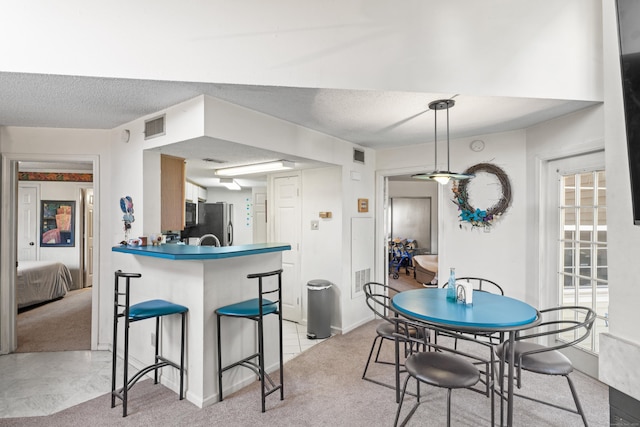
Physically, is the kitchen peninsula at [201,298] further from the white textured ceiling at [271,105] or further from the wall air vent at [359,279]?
the wall air vent at [359,279]

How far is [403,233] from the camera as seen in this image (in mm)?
8547

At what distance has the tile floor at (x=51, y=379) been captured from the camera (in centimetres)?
242

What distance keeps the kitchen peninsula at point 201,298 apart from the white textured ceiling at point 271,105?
1.12 metres

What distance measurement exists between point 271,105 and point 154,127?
1093mm

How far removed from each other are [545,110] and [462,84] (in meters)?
0.97

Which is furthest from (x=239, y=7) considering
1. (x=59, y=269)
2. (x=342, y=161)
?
(x=59, y=269)

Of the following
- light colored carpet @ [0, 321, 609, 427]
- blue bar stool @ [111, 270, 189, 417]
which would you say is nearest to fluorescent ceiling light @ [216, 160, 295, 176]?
blue bar stool @ [111, 270, 189, 417]

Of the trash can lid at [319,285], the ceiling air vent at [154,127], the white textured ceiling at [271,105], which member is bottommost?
the trash can lid at [319,285]

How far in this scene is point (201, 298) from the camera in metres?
2.43

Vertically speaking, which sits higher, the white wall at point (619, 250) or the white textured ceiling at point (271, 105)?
the white textured ceiling at point (271, 105)

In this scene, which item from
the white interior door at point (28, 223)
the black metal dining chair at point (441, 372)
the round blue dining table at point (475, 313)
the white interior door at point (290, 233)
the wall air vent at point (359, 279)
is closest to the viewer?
the black metal dining chair at point (441, 372)

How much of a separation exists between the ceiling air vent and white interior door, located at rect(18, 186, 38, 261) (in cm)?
477

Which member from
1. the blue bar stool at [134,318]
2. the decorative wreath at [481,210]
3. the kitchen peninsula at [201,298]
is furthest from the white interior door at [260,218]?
the decorative wreath at [481,210]

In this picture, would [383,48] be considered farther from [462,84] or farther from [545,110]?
[545,110]
